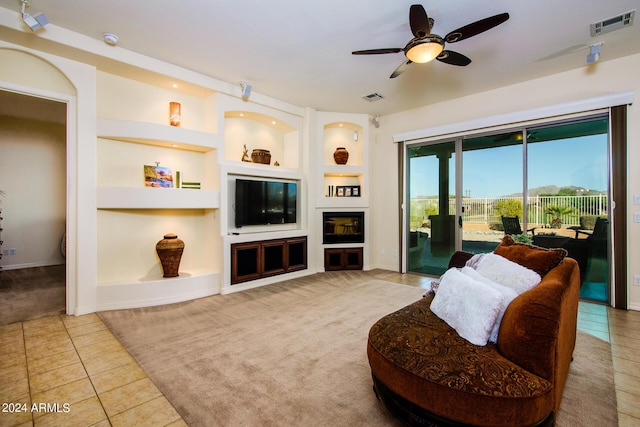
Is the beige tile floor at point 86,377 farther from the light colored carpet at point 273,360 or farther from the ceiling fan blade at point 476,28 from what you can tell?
the ceiling fan blade at point 476,28

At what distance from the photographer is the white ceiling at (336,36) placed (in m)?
2.60

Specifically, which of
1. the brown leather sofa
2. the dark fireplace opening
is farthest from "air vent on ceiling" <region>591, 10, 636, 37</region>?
the dark fireplace opening

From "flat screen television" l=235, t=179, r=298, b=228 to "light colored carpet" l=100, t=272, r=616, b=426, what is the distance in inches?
49.2

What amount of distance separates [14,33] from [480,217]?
6.04m

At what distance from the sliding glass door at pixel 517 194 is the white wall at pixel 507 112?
0.25m

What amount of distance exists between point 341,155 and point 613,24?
12.3ft

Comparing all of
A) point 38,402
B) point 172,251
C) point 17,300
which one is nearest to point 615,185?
point 172,251

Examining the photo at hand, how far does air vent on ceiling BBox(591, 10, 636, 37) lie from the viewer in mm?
2686

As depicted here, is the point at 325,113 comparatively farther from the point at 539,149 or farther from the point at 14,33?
the point at 14,33

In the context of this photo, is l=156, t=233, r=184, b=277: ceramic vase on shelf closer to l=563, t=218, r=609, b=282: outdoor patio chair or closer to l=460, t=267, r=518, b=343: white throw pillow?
l=460, t=267, r=518, b=343: white throw pillow

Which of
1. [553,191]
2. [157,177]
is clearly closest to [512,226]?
[553,191]

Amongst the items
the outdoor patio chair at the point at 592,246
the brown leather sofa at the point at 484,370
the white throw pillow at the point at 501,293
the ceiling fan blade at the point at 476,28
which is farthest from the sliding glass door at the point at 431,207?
the brown leather sofa at the point at 484,370

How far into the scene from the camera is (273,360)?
7.44 feet

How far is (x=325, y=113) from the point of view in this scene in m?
5.45
